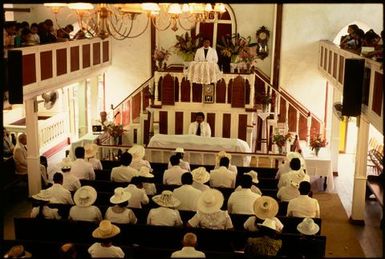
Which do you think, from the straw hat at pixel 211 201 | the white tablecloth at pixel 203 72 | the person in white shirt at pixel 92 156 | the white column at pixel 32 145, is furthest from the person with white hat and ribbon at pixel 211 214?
the white tablecloth at pixel 203 72

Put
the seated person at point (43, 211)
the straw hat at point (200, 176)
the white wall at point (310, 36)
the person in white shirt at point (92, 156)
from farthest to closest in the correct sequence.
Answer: the white wall at point (310, 36) < the person in white shirt at point (92, 156) < the straw hat at point (200, 176) < the seated person at point (43, 211)

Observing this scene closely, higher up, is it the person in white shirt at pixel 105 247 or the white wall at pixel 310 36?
the white wall at pixel 310 36

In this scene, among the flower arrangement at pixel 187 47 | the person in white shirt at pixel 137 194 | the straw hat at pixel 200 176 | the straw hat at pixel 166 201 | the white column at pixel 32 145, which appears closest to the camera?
the straw hat at pixel 166 201

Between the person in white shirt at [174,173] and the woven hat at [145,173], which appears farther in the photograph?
the person in white shirt at [174,173]

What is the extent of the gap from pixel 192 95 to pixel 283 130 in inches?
121

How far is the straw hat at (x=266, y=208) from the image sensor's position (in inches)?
309

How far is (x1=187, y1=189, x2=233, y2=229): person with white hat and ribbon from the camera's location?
26.6 feet

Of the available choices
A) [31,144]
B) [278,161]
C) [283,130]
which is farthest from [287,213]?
[283,130]

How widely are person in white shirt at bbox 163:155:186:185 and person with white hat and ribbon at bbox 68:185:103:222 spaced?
228cm

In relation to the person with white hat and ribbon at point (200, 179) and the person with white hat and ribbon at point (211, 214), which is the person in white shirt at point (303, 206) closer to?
the person with white hat and ribbon at point (211, 214)

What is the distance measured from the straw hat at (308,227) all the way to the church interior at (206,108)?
0.20 m

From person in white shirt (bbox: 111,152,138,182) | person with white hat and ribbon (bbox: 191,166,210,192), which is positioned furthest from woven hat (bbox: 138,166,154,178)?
person with white hat and ribbon (bbox: 191,166,210,192)

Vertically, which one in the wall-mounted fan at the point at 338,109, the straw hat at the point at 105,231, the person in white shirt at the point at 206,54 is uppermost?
the person in white shirt at the point at 206,54

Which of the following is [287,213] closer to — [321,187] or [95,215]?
[95,215]
